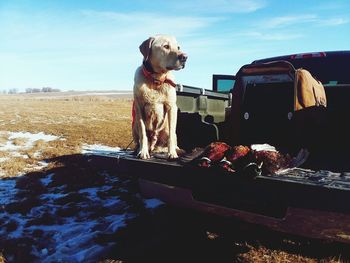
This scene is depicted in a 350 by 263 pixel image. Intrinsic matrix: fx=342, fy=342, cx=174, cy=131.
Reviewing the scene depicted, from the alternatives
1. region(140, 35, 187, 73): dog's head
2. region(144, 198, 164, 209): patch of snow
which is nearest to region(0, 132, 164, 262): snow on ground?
region(144, 198, 164, 209): patch of snow

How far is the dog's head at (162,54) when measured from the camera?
11.2 feet

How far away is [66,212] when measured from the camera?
3951 mm

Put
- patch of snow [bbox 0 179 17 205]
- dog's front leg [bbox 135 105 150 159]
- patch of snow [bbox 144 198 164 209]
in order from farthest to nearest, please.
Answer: patch of snow [bbox 0 179 17 205]
patch of snow [bbox 144 198 164 209]
dog's front leg [bbox 135 105 150 159]

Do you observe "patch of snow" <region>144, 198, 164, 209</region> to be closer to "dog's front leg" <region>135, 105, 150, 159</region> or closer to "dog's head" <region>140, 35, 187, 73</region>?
"dog's front leg" <region>135, 105, 150, 159</region>

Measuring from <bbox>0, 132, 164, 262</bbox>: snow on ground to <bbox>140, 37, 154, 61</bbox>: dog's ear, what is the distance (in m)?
1.02

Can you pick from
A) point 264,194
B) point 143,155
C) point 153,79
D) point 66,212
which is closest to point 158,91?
point 153,79

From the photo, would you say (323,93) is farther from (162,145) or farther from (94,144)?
(94,144)

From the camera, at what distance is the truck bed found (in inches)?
78.4

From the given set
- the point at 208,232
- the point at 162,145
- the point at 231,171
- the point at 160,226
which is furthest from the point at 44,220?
the point at 231,171

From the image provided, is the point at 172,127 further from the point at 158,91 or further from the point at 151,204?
the point at 151,204

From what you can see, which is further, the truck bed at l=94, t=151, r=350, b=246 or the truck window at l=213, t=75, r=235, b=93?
the truck window at l=213, t=75, r=235, b=93

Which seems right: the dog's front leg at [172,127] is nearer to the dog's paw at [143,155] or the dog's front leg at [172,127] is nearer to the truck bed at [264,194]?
the dog's paw at [143,155]

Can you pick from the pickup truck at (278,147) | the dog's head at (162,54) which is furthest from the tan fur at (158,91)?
the pickup truck at (278,147)

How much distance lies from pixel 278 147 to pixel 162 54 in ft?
4.73
